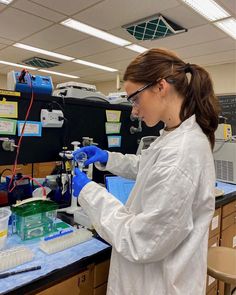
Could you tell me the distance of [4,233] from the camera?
1074 millimetres

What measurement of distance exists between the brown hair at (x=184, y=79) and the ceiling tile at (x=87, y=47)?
377 cm

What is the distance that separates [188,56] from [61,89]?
162 inches

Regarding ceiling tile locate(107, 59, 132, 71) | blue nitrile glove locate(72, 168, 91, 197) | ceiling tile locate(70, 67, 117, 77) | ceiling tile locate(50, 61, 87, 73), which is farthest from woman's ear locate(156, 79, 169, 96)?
ceiling tile locate(70, 67, 117, 77)

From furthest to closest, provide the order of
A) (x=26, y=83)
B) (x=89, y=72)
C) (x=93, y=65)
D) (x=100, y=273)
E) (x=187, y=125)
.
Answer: (x=89, y=72)
(x=93, y=65)
(x=26, y=83)
(x=100, y=273)
(x=187, y=125)

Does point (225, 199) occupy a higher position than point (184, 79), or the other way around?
point (184, 79)

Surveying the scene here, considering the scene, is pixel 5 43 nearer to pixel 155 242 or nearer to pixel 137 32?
pixel 137 32

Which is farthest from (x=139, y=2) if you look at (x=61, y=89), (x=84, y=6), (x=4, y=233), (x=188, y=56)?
(x=4, y=233)

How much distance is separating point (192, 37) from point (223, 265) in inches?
144

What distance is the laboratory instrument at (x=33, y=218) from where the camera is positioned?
3.85ft

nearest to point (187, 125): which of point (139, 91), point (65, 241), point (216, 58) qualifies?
point (139, 91)

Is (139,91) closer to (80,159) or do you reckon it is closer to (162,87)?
(162,87)

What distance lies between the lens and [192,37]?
415 cm

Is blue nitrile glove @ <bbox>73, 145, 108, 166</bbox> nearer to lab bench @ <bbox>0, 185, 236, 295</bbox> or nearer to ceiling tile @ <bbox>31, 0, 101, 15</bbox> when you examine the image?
lab bench @ <bbox>0, 185, 236, 295</bbox>

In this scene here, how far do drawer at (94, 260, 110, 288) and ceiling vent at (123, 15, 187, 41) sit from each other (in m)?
3.12
